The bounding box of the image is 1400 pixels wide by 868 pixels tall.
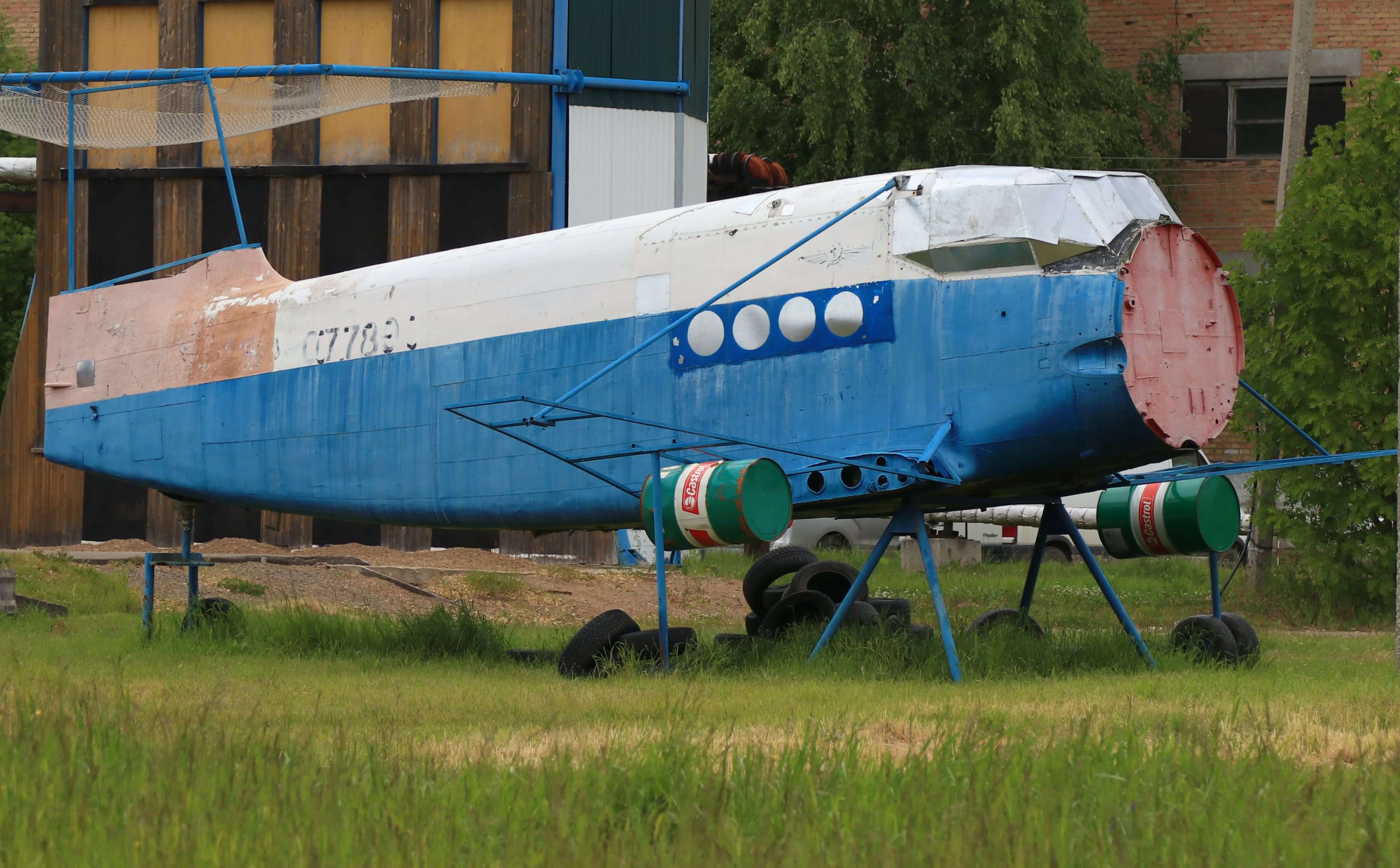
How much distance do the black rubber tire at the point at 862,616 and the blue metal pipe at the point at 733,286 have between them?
2.62 meters

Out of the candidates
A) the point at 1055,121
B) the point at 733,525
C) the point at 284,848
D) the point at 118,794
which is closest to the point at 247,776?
the point at 118,794

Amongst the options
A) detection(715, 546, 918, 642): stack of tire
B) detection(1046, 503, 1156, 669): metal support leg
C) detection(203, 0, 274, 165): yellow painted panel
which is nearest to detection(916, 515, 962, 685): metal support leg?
detection(715, 546, 918, 642): stack of tire

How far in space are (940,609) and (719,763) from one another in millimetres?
3987

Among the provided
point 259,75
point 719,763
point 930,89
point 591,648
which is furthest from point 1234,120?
point 719,763

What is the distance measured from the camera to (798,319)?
11453mm

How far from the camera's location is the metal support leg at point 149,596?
534 inches

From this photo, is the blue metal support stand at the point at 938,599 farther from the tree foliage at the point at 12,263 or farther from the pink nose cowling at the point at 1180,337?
the tree foliage at the point at 12,263

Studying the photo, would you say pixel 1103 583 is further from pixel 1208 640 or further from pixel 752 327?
pixel 752 327

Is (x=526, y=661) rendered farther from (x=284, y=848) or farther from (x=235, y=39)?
(x=235, y=39)

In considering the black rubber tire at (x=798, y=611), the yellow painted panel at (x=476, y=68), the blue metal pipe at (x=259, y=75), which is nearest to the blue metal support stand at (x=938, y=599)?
the black rubber tire at (x=798, y=611)

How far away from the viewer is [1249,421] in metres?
19.3

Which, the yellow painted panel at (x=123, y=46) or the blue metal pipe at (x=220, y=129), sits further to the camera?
the yellow painted panel at (x=123, y=46)

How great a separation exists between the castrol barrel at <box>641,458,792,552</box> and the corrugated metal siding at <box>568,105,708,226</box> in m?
12.2

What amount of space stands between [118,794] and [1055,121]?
28029mm
